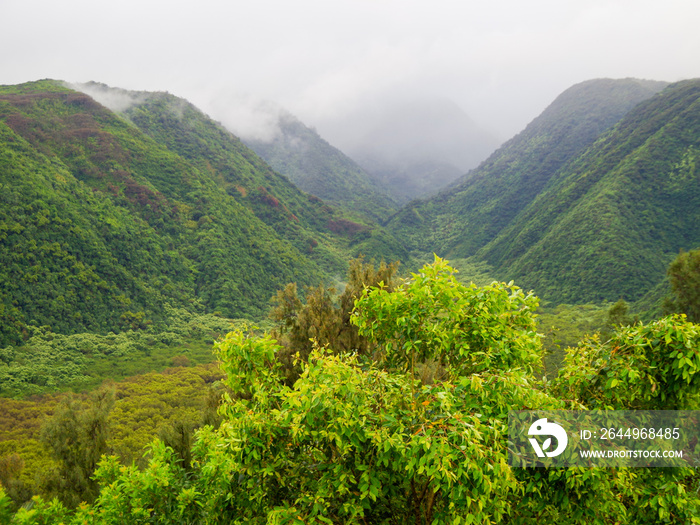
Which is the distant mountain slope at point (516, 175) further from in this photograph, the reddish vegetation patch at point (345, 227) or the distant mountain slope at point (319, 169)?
the reddish vegetation patch at point (345, 227)

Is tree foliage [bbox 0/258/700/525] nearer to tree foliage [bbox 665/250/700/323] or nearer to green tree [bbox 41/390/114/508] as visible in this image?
green tree [bbox 41/390/114/508]

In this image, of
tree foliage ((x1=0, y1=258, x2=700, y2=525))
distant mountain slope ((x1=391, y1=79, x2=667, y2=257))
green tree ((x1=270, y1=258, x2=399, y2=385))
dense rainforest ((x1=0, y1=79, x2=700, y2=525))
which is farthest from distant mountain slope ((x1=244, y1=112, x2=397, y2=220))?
tree foliage ((x1=0, y1=258, x2=700, y2=525))

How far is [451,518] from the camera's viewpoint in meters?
2.81

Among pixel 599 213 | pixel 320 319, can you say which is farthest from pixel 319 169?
pixel 320 319

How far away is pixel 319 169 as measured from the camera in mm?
151250

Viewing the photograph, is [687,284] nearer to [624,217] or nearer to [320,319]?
[320,319]

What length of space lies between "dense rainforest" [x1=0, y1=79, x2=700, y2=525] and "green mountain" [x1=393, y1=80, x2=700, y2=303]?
45 centimetres


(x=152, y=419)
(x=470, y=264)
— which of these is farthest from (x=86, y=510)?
(x=470, y=264)

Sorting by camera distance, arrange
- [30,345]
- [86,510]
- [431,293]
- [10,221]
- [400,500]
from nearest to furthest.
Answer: [431,293], [400,500], [86,510], [30,345], [10,221]

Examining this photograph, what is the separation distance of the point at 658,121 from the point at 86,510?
295 ft

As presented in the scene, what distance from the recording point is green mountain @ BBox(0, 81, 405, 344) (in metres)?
40.2

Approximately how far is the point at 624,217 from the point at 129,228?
232 ft

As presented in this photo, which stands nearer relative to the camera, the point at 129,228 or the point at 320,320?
the point at 320,320

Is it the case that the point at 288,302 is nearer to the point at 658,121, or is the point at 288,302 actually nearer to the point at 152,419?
the point at 152,419
